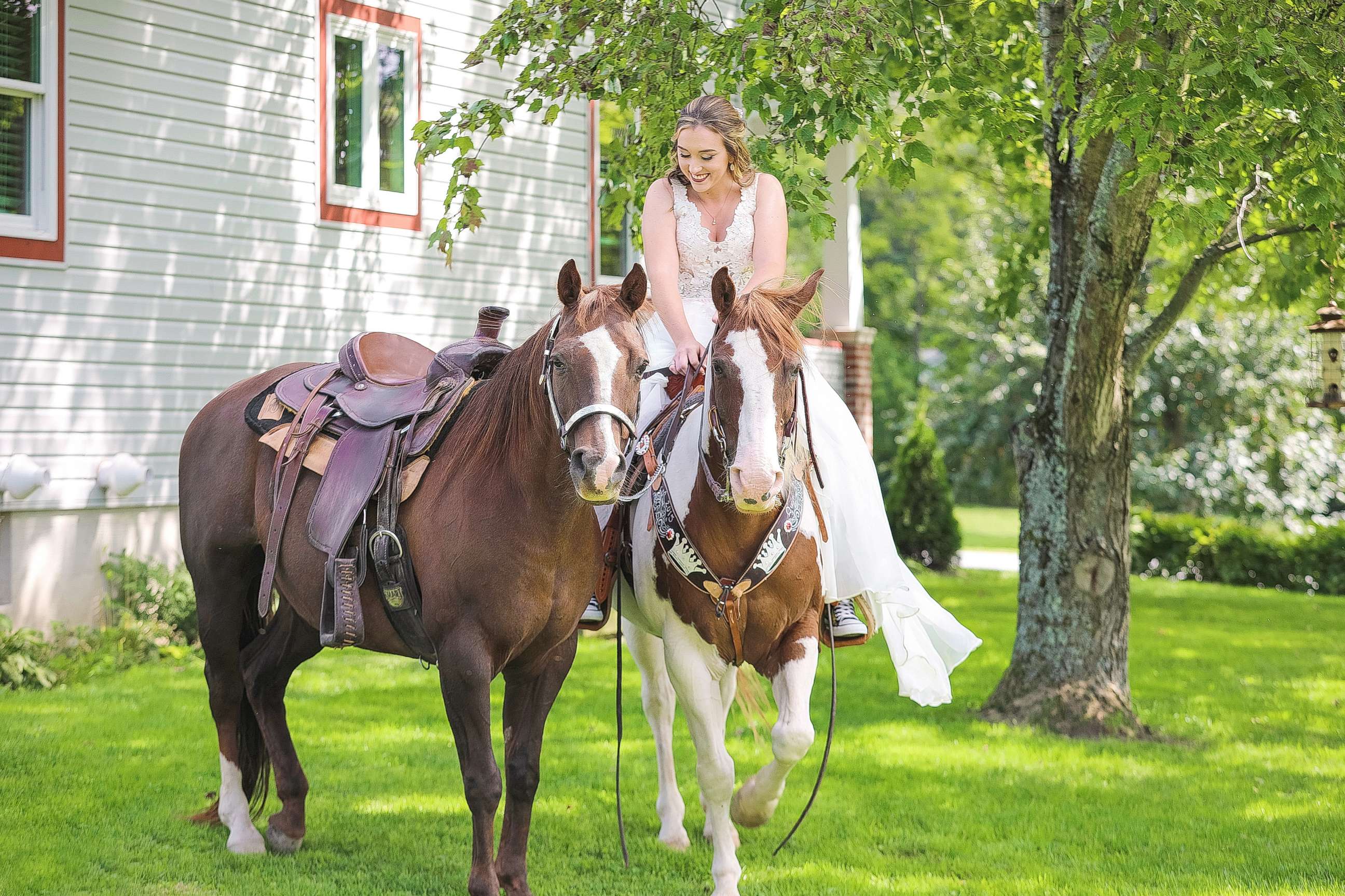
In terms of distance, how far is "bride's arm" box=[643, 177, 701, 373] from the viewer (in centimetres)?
449

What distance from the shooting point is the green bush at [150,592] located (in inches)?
352

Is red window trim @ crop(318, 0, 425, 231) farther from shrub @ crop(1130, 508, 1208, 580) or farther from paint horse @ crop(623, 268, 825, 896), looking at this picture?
shrub @ crop(1130, 508, 1208, 580)

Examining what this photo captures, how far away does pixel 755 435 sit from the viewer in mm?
3672

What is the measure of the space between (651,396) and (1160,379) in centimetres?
1999

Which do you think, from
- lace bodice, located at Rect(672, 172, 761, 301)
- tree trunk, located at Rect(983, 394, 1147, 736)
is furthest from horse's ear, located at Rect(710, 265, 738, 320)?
tree trunk, located at Rect(983, 394, 1147, 736)

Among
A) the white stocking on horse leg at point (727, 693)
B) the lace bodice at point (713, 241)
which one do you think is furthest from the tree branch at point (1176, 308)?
the white stocking on horse leg at point (727, 693)

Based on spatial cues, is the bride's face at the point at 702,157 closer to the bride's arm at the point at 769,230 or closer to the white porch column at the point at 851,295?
the bride's arm at the point at 769,230

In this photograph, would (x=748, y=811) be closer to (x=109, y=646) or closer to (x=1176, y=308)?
(x=1176, y=308)

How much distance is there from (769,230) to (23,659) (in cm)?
618

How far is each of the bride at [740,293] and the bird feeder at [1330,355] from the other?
26.2 ft

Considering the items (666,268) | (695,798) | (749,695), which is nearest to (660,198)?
(666,268)

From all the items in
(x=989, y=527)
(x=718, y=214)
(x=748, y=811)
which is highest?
(x=718, y=214)

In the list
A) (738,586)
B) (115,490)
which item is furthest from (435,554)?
(115,490)

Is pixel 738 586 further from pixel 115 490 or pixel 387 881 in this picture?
pixel 115 490
